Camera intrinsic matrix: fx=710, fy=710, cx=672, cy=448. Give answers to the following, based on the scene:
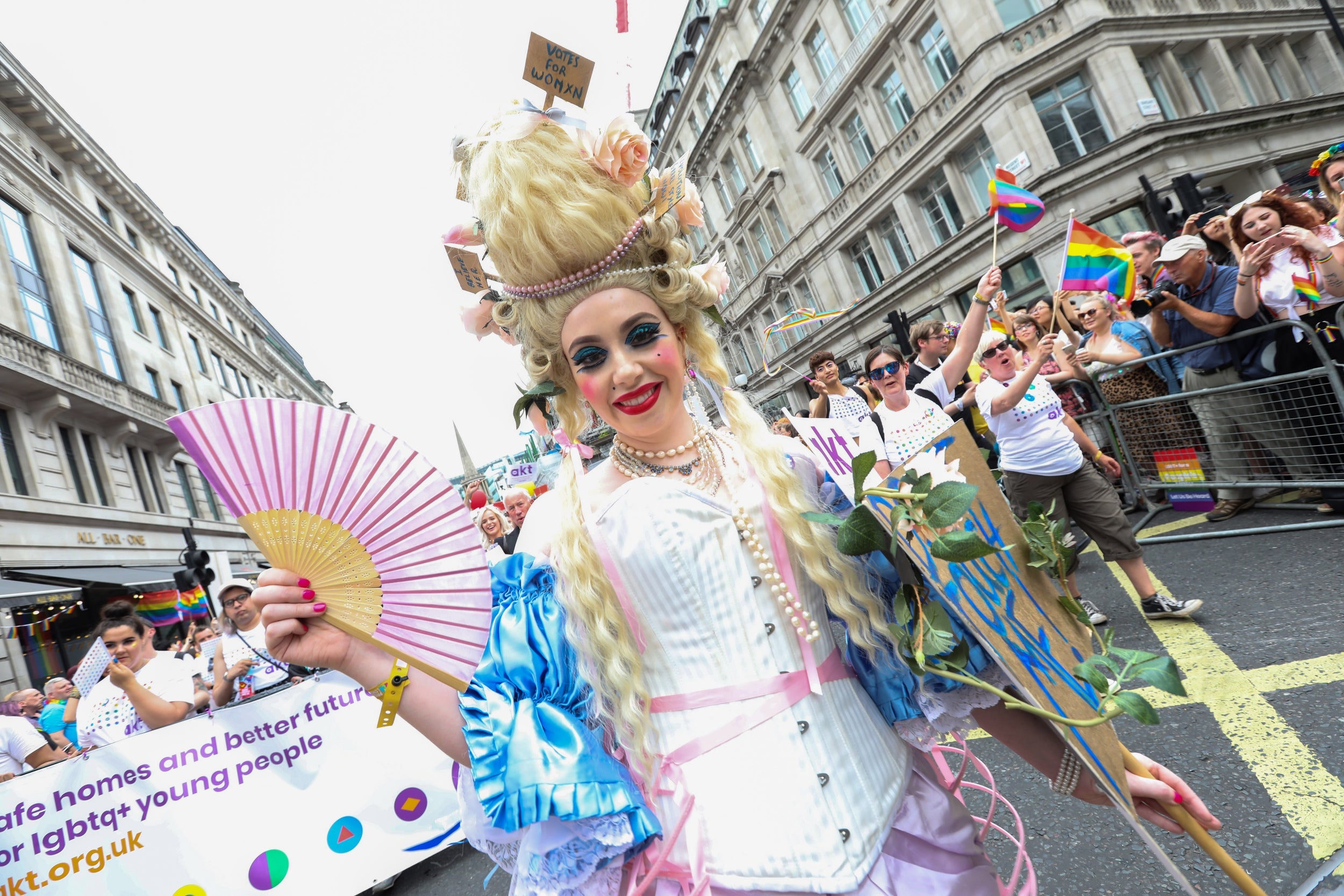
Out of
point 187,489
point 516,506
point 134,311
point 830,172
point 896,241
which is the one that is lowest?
point 516,506

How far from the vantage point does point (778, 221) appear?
85.5 ft

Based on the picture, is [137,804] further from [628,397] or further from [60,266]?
[60,266]

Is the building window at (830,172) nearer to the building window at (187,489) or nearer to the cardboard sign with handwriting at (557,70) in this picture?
the building window at (187,489)

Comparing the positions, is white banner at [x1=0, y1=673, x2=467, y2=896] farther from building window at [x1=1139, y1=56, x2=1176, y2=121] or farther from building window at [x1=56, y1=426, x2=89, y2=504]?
building window at [x1=1139, y1=56, x2=1176, y2=121]

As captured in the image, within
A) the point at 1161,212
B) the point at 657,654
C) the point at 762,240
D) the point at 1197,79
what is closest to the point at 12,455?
the point at 657,654

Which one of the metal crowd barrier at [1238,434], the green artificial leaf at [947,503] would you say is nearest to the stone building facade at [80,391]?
the metal crowd barrier at [1238,434]

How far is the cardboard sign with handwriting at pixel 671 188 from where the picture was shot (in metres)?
1.55

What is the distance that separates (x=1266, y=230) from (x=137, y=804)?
674 cm

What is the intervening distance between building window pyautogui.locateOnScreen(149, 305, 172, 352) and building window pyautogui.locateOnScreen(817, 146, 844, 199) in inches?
844

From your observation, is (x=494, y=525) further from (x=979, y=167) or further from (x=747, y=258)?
(x=747, y=258)

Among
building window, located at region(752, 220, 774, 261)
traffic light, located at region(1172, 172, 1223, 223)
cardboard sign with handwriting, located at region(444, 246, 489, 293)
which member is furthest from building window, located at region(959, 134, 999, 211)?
cardboard sign with handwriting, located at region(444, 246, 489, 293)

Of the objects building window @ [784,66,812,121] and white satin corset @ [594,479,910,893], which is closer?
white satin corset @ [594,479,910,893]

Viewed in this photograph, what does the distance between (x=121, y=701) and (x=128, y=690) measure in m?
0.37

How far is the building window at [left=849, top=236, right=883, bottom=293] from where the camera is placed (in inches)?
847
